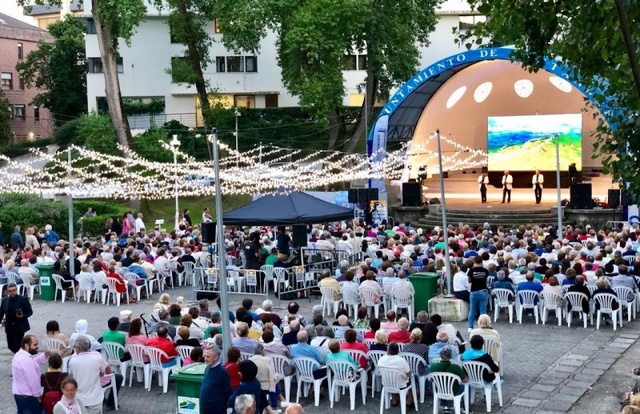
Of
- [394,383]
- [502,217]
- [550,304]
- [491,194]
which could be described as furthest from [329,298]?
[491,194]

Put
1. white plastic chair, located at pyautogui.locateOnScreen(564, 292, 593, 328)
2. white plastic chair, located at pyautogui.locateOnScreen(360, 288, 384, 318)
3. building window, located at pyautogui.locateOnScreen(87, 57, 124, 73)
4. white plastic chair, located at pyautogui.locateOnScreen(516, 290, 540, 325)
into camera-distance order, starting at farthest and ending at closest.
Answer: building window, located at pyautogui.locateOnScreen(87, 57, 124, 73) < white plastic chair, located at pyautogui.locateOnScreen(360, 288, 384, 318) < white plastic chair, located at pyautogui.locateOnScreen(516, 290, 540, 325) < white plastic chair, located at pyautogui.locateOnScreen(564, 292, 593, 328)

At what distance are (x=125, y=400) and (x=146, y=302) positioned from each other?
24.0ft

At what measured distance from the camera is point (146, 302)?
19312 mm

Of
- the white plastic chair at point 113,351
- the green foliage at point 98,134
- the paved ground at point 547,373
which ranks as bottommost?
the paved ground at point 547,373

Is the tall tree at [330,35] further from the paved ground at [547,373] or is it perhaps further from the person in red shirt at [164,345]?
the person in red shirt at [164,345]

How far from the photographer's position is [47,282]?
1983 centimetres

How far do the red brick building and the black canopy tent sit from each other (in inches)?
1480

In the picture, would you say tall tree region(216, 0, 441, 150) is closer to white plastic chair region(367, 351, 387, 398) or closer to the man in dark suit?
the man in dark suit

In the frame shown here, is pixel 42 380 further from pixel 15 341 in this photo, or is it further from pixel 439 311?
pixel 439 311

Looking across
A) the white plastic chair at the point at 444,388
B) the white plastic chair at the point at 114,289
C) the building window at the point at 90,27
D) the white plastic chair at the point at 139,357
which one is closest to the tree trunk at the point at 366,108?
the building window at the point at 90,27

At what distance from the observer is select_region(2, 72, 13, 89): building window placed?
180 feet

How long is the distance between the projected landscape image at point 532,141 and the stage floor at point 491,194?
1.13 meters

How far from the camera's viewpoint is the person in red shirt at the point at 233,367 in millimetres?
9416

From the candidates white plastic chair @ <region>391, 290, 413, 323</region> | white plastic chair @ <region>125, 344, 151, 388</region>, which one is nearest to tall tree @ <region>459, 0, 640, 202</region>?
white plastic chair @ <region>125, 344, 151, 388</region>
